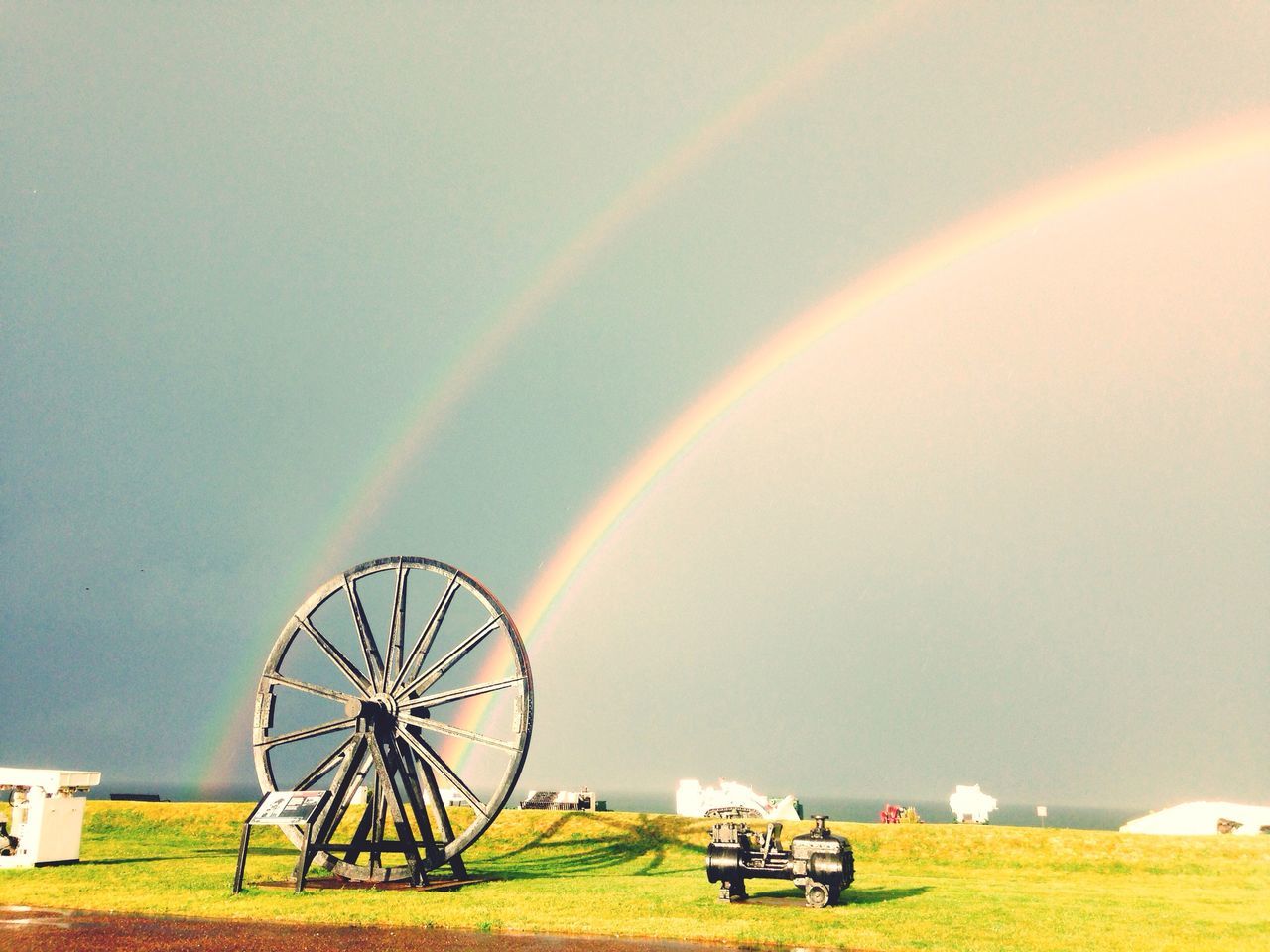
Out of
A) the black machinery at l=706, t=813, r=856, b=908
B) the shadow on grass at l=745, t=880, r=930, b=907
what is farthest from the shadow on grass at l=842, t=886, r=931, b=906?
the black machinery at l=706, t=813, r=856, b=908

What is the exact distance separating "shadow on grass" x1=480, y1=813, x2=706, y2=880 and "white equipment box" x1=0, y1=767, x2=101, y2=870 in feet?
41.4

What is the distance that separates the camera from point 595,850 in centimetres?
3466

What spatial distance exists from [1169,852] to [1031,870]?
435 cm

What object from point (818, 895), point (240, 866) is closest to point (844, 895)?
point (818, 895)

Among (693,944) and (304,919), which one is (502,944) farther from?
(304,919)

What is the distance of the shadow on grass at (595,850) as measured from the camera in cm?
3058

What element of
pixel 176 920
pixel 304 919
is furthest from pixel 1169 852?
pixel 176 920

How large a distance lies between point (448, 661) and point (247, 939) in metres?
13.0

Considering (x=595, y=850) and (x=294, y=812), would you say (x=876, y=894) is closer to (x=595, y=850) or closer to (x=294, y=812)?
(x=595, y=850)

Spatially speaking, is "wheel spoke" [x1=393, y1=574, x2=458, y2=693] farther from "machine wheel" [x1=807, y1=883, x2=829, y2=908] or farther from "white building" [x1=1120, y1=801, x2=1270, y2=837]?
"white building" [x1=1120, y1=801, x2=1270, y2=837]

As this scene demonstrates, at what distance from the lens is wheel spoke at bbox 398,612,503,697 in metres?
29.0

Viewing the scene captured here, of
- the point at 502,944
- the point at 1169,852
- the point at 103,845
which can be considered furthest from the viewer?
the point at 103,845

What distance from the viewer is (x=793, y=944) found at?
17781mm

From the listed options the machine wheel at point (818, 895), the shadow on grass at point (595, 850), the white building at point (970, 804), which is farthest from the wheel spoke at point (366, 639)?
the white building at point (970, 804)
